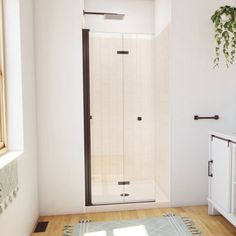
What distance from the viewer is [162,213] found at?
8.40 feet

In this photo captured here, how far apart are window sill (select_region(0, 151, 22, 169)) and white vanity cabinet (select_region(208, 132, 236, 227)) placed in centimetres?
176

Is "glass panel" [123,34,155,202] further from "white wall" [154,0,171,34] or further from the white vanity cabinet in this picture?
the white vanity cabinet

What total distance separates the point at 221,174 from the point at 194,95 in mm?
908

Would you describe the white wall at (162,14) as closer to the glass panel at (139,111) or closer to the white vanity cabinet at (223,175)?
the glass panel at (139,111)

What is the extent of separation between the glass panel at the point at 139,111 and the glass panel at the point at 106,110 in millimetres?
102

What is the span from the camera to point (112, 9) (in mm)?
3418

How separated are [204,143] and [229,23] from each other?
129 centimetres

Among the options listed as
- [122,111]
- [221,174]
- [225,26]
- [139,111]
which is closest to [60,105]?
[122,111]

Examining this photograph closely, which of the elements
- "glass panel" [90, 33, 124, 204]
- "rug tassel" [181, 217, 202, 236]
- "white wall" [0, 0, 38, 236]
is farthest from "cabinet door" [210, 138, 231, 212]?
"white wall" [0, 0, 38, 236]

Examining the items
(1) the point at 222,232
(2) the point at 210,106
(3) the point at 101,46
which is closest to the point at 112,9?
(3) the point at 101,46

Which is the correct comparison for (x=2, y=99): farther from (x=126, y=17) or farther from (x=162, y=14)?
(x=126, y=17)

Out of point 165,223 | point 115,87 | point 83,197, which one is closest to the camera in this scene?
point 165,223

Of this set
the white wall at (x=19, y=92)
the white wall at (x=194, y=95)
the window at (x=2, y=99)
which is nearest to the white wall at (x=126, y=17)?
the white wall at (x=194, y=95)

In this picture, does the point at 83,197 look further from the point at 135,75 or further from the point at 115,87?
the point at 135,75
